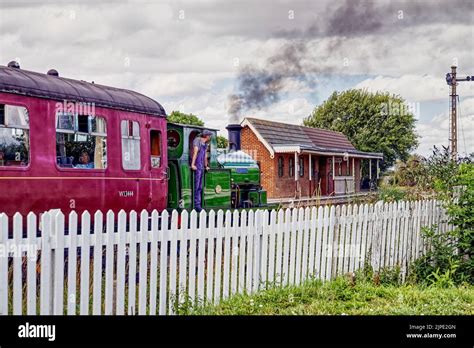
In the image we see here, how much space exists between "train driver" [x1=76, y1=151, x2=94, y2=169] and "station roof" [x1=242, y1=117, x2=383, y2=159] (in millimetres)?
8561

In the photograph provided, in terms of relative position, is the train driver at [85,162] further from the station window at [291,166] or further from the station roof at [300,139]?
the station window at [291,166]

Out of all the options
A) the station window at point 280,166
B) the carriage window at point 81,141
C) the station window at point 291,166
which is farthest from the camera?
the station window at point 291,166

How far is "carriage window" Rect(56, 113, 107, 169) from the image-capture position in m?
7.29

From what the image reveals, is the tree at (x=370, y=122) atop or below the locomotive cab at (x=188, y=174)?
atop

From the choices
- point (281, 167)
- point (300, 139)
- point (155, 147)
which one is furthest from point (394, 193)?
point (300, 139)

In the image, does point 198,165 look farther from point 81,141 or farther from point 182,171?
point 81,141

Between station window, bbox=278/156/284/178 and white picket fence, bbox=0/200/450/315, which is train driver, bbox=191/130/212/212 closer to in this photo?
white picket fence, bbox=0/200/450/315

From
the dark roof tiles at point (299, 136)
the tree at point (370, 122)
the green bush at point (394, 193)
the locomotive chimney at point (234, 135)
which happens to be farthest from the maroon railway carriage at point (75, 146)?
the dark roof tiles at point (299, 136)

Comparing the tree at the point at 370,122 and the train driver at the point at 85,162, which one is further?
the tree at the point at 370,122

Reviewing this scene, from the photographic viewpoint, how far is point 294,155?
1761cm

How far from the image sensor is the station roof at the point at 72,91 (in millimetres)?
6816

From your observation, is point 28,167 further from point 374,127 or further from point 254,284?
point 374,127
